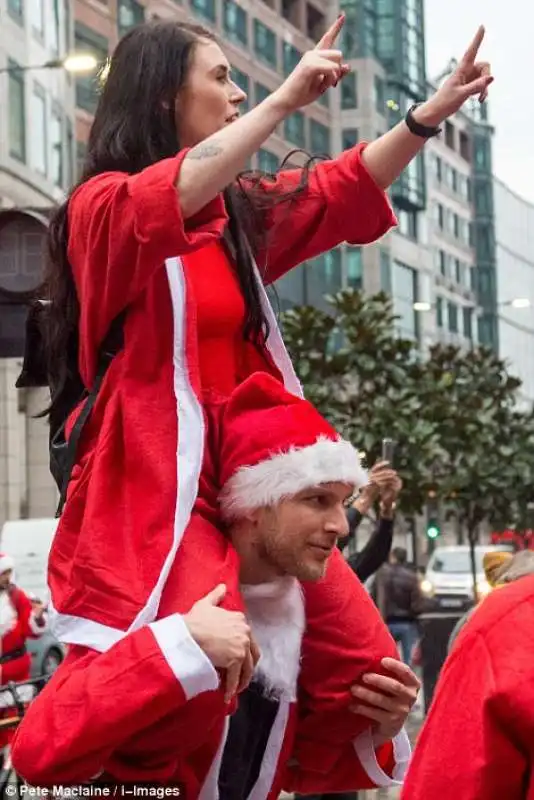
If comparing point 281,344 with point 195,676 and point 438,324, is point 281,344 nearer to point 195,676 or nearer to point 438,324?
point 195,676

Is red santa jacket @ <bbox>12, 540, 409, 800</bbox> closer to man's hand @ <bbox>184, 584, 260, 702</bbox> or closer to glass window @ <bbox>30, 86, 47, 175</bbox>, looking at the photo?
man's hand @ <bbox>184, 584, 260, 702</bbox>

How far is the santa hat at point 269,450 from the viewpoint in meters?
3.39

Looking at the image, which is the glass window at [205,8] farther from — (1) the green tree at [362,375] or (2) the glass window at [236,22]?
(1) the green tree at [362,375]

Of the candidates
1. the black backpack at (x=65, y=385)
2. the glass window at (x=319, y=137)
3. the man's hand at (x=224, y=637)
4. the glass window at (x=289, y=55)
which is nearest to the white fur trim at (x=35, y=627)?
the black backpack at (x=65, y=385)

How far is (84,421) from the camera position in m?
3.45

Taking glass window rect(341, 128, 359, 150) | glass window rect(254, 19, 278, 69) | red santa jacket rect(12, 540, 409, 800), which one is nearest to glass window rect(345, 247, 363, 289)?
glass window rect(341, 128, 359, 150)

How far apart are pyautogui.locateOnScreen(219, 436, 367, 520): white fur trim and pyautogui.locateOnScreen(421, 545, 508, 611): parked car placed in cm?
2754

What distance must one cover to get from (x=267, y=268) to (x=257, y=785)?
3.63ft

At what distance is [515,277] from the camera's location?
10738cm

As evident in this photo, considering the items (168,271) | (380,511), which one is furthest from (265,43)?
(168,271)

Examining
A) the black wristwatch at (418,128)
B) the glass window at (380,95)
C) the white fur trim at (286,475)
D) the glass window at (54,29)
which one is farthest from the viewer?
the glass window at (380,95)

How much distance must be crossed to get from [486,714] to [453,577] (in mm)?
32775

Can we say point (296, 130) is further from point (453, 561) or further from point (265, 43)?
point (453, 561)

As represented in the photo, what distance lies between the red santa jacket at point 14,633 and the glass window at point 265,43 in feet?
157
